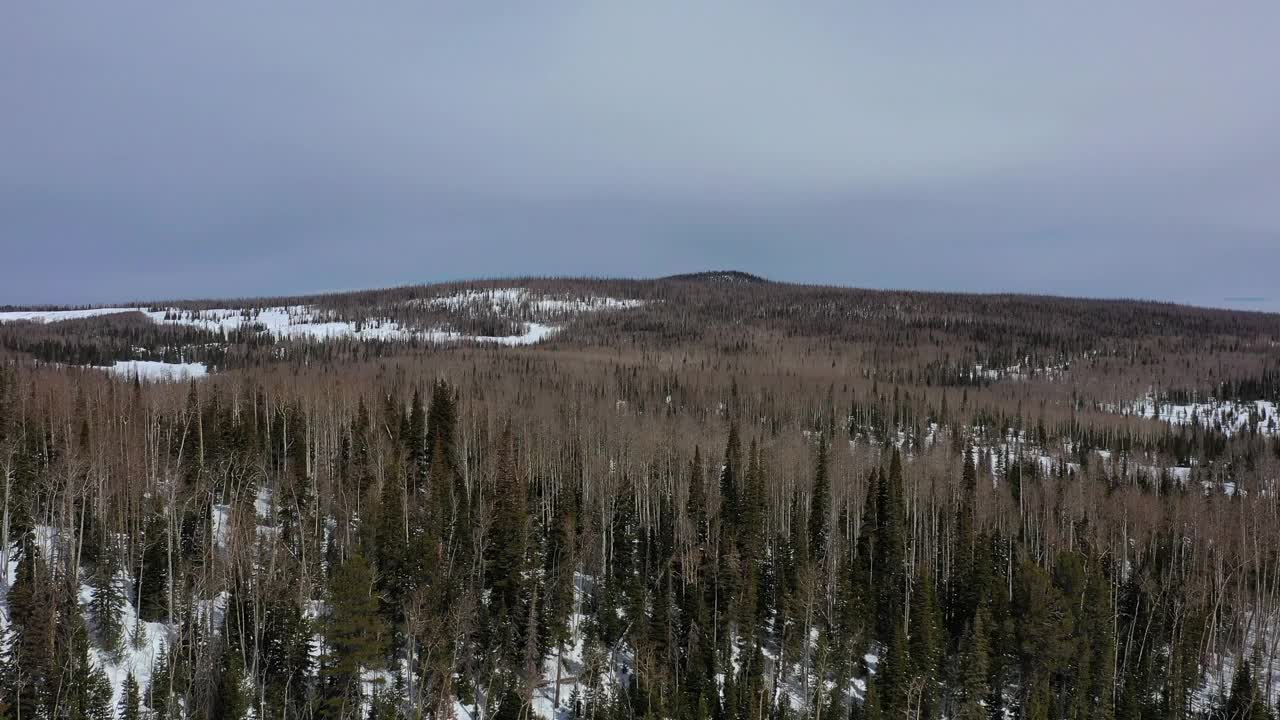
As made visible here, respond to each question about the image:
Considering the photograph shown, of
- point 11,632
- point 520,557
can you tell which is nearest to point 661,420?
point 520,557

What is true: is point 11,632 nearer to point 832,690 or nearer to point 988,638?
point 832,690

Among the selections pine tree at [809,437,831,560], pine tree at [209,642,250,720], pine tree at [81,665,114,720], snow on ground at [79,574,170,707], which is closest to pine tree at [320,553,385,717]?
pine tree at [209,642,250,720]

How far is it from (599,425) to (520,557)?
4352 cm

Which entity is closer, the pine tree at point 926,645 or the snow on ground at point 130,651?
the snow on ground at point 130,651

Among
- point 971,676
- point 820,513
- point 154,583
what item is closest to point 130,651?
point 154,583

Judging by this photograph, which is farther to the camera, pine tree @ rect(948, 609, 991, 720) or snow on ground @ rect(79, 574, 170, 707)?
pine tree @ rect(948, 609, 991, 720)

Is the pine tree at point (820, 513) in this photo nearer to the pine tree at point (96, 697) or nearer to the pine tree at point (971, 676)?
the pine tree at point (971, 676)

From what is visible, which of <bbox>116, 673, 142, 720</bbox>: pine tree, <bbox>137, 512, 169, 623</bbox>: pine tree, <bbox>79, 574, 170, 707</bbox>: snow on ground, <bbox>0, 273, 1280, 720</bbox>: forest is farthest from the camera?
<bbox>137, 512, 169, 623</bbox>: pine tree

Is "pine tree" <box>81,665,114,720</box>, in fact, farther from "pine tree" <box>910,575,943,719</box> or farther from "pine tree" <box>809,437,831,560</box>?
"pine tree" <box>809,437,831,560</box>

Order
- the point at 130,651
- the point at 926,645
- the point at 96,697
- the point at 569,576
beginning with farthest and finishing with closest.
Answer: the point at 569,576 → the point at 926,645 → the point at 130,651 → the point at 96,697

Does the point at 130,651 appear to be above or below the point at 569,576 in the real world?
above

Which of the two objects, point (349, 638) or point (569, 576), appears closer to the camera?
point (349, 638)

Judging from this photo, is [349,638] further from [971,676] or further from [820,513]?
[820,513]

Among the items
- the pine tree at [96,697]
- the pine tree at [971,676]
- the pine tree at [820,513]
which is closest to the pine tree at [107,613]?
the pine tree at [96,697]
